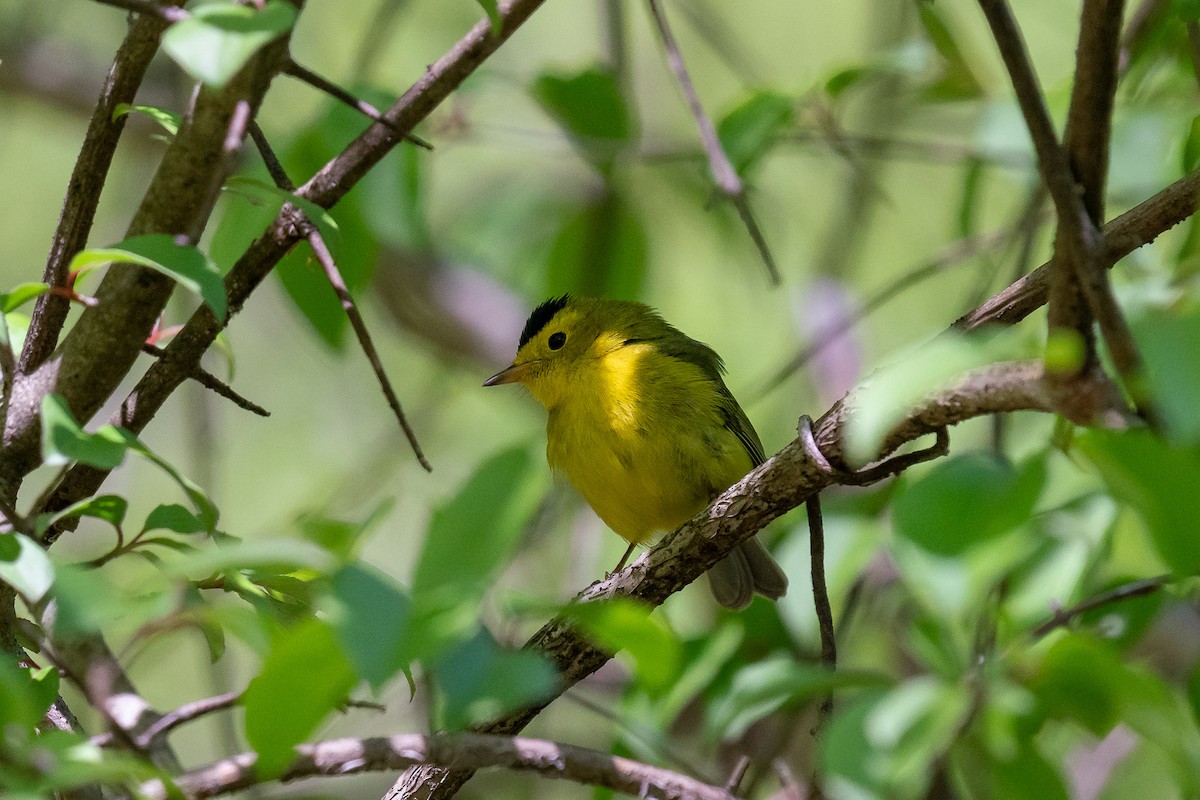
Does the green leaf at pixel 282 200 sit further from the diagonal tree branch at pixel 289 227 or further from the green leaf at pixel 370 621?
the green leaf at pixel 370 621

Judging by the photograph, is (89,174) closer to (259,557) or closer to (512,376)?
(259,557)

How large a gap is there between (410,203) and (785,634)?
1.67 metres

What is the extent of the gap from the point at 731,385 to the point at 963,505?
6224 mm

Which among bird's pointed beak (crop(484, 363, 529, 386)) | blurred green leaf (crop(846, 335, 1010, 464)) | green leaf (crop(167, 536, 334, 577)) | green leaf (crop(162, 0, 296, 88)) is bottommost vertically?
bird's pointed beak (crop(484, 363, 529, 386))

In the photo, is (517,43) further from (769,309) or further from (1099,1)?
(1099,1)

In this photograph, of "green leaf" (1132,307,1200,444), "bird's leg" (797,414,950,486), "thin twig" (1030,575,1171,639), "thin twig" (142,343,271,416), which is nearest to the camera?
"green leaf" (1132,307,1200,444)

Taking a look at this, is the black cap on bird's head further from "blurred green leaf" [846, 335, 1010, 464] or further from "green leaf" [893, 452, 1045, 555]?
"blurred green leaf" [846, 335, 1010, 464]

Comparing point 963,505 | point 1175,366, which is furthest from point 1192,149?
point 1175,366

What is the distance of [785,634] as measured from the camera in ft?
11.9

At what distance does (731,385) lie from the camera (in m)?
7.73

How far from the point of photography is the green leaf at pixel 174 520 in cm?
186

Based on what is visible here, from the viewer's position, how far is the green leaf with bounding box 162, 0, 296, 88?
1.42m

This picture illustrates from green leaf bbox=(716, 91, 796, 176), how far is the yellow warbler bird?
55.5 inches

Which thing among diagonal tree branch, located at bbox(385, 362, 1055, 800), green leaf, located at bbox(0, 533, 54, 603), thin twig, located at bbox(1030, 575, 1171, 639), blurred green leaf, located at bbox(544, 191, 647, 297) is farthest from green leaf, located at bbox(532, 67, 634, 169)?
green leaf, located at bbox(0, 533, 54, 603)
